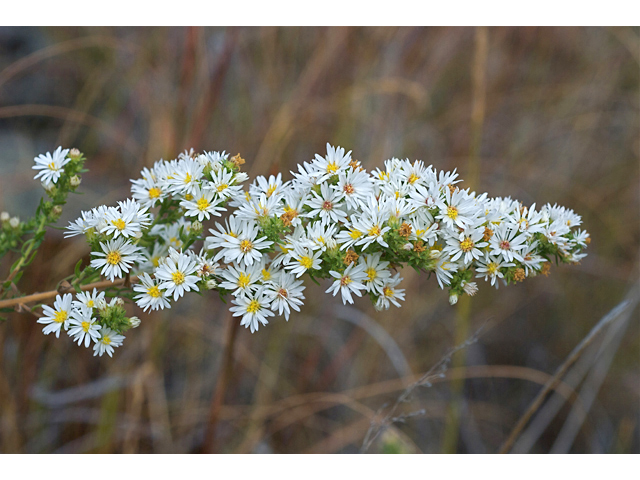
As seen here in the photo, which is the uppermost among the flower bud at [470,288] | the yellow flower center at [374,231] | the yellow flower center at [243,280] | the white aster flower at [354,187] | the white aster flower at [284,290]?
the white aster flower at [354,187]

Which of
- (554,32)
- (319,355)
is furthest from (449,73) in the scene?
(319,355)

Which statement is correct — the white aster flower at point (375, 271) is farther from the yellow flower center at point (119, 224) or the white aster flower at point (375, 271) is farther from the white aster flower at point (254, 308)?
the yellow flower center at point (119, 224)

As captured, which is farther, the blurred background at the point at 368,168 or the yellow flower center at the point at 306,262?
the blurred background at the point at 368,168

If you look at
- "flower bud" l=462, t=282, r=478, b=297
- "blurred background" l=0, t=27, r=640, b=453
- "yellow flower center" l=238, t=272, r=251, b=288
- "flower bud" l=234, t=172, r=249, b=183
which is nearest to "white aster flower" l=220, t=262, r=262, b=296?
"yellow flower center" l=238, t=272, r=251, b=288

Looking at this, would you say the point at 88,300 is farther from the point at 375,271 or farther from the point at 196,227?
the point at 375,271

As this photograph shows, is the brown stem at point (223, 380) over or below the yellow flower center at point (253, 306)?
over

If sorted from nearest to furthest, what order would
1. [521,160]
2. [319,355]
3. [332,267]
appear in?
[332,267] → [319,355] → [521,160]

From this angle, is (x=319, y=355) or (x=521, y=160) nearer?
(x=319, y=355)

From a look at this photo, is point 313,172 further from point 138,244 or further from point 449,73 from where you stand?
point 449,73

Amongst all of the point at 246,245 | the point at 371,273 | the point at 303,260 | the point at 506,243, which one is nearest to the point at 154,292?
the point at 246,245

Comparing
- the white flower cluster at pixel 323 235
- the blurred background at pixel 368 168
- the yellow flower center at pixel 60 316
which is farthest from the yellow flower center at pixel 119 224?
the blurred background at pixel 368 168
